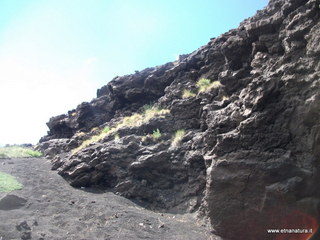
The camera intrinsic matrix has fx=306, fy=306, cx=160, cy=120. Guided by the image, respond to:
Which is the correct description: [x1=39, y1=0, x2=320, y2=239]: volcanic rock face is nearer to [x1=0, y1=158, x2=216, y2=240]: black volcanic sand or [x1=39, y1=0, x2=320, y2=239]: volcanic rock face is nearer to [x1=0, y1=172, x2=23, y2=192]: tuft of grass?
[x1=0, y1=158, x2=216, y2=240]: black volcanic sand

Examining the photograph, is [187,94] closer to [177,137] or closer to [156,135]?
[156,135]

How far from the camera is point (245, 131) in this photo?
10914 mm

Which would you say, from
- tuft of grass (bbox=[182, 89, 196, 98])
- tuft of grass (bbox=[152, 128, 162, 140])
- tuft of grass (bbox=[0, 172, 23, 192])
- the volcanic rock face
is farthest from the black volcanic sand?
tuft of grass (bbox=[182, 89, 196, 98])

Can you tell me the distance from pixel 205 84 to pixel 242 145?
843cm

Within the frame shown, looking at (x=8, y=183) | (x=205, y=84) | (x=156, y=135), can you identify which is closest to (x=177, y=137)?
(x=156, y=135)

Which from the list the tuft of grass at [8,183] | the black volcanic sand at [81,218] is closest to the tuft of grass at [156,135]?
the black volcanic sand at [81,218]

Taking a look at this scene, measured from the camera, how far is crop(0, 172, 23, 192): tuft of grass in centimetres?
1394

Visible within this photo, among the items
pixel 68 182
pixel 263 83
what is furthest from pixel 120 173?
pixel 263 83

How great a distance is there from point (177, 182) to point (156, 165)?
4.62 feet

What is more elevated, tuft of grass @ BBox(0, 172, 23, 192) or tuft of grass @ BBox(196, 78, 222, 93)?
tuft of grass @ BBox(196, 78, 222, 93)

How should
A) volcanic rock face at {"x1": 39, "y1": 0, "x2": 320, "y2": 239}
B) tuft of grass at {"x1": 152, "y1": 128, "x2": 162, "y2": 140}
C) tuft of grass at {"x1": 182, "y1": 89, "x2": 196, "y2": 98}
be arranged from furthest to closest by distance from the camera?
tuft of grass at {"x1": 182, "y1": 89, "x2": 196, "y2": 98}
tuft of grass at {"x1": 152, "y1": 128, "x2": 162, "y2": 140}
volcanic rock face at {"x1": 39, "y1": 0, "x2": 320, "y2": 239}

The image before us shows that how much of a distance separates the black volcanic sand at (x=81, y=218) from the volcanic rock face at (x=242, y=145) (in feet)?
3.25

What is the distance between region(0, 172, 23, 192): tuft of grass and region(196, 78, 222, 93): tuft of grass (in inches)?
432

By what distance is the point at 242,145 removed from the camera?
35.7 feet
